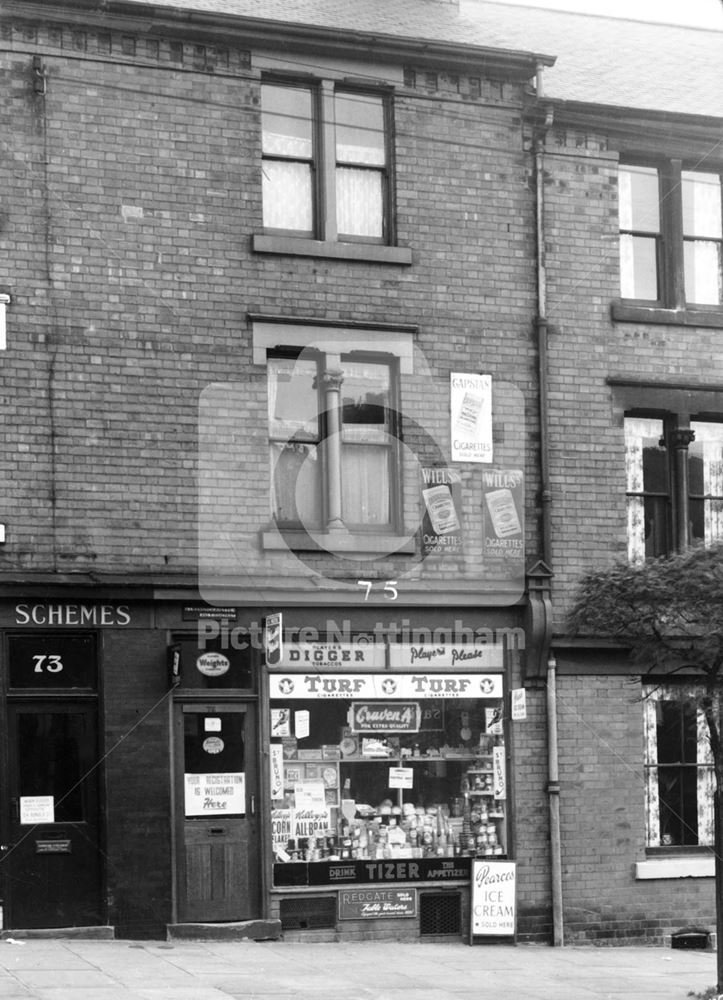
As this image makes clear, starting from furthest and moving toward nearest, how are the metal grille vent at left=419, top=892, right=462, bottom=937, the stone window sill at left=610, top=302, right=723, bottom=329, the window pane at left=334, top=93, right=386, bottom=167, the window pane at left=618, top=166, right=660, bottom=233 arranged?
the window pane at left=618, top=166, right=660, bottom=233
the stone window sill at left=610, top=302, right=723, bottom=329
the window pane at left=334, top=93, right=386, bottom=167
the metal grille vent at left=419, top=892, right=462, bottom=937

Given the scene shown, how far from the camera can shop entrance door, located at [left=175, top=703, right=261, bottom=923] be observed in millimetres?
15680

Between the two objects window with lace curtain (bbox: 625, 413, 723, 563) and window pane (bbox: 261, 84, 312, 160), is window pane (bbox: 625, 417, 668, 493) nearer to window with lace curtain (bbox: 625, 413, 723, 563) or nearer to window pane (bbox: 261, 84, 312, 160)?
window with lace curtain (bbox: 625, 413, 723, 563)

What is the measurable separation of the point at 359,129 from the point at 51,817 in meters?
8.23

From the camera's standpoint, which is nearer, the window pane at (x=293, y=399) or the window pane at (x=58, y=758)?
the window pane at (x=58, y=758)

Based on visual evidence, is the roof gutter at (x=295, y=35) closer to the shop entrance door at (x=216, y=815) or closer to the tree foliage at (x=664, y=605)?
the tree foliage at (x=664, y=605)

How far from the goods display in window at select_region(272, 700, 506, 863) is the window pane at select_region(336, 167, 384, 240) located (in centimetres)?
530

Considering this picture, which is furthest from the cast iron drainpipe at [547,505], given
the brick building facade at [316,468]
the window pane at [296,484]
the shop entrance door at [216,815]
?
the shop entrance door at [216,815]

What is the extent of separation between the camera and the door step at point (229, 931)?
50.6ft

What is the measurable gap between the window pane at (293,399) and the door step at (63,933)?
5.40m

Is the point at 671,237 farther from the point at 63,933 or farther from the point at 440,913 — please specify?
the point at 63,933

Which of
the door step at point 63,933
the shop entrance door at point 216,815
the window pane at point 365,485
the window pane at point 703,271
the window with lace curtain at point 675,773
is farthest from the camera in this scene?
the window pane at point 703,271

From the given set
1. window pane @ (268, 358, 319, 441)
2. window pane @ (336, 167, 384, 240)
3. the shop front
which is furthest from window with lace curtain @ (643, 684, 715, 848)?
window pane @ (336, 167, 384, 240)

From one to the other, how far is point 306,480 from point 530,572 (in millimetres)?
2698

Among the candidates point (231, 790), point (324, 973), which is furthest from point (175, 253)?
point (324, 973)
